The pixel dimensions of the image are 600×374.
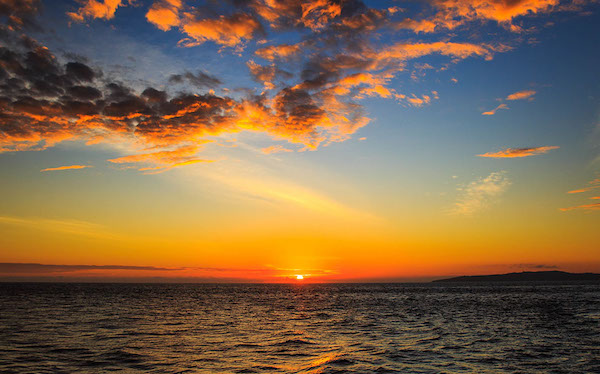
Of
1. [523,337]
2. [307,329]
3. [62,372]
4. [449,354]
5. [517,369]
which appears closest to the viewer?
[62,372]

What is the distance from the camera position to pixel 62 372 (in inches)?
763

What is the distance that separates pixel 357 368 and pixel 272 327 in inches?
731

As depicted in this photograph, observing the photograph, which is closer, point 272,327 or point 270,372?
point 270,372

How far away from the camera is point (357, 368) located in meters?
21.0

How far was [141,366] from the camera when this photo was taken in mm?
21031

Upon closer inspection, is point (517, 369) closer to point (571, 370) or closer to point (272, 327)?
point (571, 370)

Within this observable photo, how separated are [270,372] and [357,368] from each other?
182 inches

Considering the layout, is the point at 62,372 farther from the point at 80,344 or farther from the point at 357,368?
the point at 357,368

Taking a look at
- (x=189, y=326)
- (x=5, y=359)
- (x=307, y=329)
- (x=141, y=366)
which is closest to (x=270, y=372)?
(x=141, y=366)

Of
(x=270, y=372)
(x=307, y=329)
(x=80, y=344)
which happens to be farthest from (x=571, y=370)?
(x=80, y=344)

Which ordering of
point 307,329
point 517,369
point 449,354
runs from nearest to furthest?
point 517,369, point 449,354, point 307,329

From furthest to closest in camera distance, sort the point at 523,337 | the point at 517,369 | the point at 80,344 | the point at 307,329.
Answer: the point at 307,329, the point at 523,337, the point at 80,344, the point at 517,369

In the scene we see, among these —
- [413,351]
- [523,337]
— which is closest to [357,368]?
[413,351]

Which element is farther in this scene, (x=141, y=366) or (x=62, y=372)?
(x=141, y=366)
